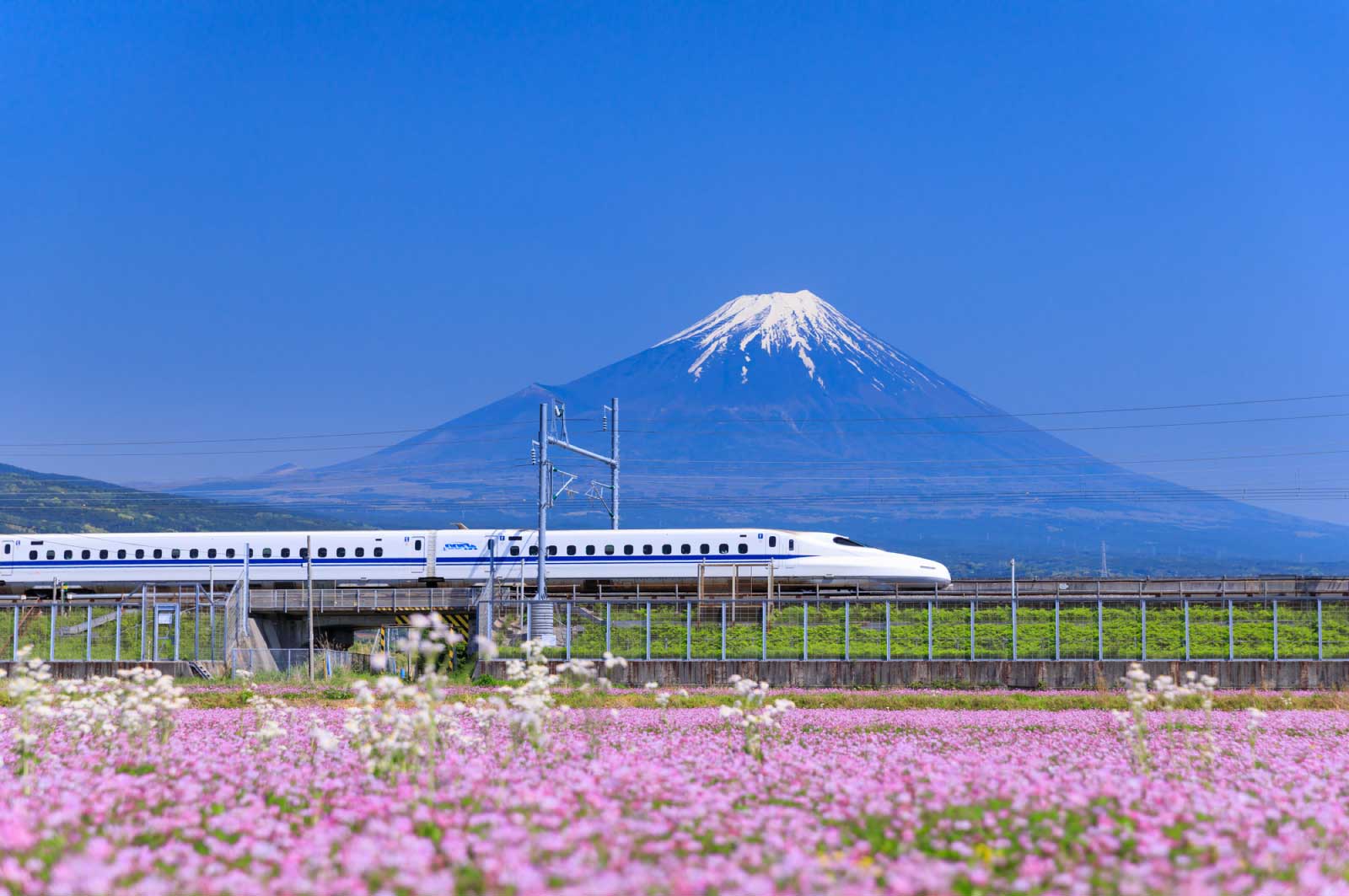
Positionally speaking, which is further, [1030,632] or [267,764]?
[1030,632]

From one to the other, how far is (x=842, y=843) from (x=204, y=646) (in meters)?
35.4

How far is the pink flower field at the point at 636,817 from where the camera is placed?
689 centimetres

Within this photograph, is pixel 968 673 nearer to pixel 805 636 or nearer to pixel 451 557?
pixel 805 636

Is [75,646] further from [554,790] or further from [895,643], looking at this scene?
[554,790]

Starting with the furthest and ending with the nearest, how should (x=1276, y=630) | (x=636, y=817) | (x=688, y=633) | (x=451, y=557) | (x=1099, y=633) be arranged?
(x=451, y=557), (x=688, y=633), (x=1099, y=633), (x=1276, y=630), (x=636, y=817)

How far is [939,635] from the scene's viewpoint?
37.5m

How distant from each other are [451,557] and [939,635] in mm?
25596

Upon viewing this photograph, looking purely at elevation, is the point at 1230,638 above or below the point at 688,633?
above

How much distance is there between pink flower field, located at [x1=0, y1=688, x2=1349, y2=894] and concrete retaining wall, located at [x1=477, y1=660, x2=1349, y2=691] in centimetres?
1766

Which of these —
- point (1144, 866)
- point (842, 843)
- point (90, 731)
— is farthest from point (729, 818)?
point (90, 731)

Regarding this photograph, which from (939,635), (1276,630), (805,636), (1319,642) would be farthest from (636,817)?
(939,635)

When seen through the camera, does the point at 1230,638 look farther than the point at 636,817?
Yes

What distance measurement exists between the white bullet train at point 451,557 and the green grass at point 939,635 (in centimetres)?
1477

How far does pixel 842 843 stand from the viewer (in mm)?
8203
